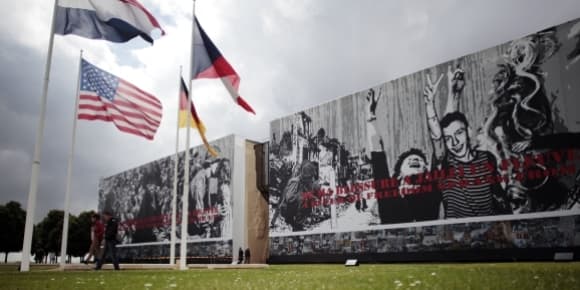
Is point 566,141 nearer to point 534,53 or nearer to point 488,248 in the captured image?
point 534,53

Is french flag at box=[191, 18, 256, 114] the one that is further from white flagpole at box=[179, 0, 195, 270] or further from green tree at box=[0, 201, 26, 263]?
green tree at box=[0, 201, 26, 263]

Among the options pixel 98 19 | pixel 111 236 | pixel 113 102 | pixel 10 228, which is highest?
pixel 98 19

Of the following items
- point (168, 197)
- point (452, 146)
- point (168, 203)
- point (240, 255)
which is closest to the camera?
point (452, 146)

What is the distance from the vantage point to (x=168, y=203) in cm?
4559

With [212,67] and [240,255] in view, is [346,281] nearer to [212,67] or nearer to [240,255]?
[212,67]

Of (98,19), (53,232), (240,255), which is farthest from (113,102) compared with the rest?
(53,232)

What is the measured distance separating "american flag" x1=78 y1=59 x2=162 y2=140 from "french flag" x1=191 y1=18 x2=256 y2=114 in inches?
138

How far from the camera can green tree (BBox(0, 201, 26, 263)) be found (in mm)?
53844

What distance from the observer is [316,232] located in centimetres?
3098

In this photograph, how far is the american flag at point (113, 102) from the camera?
1762 cm

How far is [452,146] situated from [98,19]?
1850cm

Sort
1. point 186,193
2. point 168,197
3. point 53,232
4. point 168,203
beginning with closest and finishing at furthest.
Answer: point 186,193 < point 168,203 < point 168,197 < point 53,232

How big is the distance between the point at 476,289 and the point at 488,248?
18.9 meters

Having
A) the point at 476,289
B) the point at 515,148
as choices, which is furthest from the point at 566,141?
the point at 476,289
